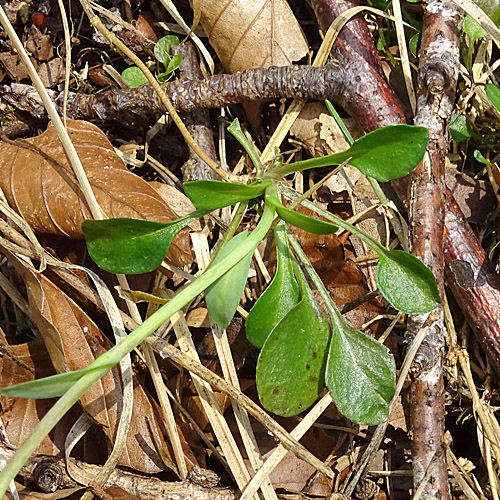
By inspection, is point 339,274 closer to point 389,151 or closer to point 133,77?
point 389,151

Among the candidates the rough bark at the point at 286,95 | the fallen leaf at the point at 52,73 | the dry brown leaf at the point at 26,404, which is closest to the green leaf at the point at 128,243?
the dry brown leaf at the point at 26,404

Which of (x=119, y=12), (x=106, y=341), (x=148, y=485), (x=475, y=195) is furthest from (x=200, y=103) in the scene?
(x=148, y=485)

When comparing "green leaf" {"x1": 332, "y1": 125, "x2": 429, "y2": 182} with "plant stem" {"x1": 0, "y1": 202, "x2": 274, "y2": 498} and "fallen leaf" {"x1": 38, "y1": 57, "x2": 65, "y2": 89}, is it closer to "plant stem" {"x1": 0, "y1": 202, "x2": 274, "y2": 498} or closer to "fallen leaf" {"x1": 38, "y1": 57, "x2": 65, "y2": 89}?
"plant stem" {"x1": 0, "y1": 202, "x2": 274, "y2": 498}

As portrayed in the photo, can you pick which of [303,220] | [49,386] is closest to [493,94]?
[303,220]

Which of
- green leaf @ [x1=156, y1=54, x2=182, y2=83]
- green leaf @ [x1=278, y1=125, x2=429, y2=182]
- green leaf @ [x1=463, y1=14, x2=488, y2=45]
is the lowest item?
green leaf @ [x1=278, y1=125, x2=429, y2=182]

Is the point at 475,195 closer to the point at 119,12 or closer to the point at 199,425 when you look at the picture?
the point at 199,425

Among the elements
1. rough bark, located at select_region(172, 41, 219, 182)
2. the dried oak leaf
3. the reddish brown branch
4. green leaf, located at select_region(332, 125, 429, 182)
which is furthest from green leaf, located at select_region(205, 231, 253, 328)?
the reddish brown branch
